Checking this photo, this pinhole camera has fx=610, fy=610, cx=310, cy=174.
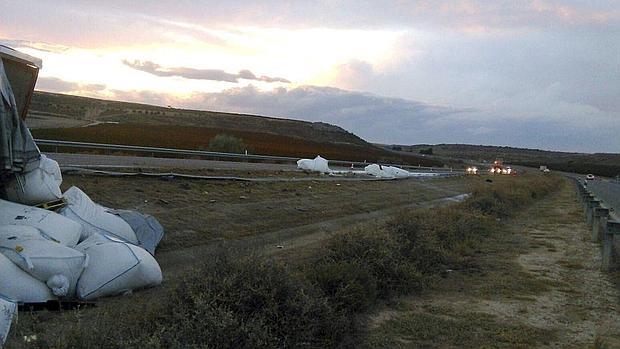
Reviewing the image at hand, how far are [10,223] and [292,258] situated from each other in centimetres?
440

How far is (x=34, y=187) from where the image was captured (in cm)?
845

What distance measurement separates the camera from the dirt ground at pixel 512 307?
21.0 ft

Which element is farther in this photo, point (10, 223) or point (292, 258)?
point (292, 258)

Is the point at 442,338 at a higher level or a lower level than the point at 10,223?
lower

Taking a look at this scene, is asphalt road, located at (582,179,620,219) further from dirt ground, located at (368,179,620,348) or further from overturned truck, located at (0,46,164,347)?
overturned truck, located at (0,46,164,347)

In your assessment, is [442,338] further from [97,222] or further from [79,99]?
[79,99]

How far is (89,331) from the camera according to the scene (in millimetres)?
4102

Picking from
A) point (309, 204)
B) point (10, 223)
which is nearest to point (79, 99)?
point (309, 204)

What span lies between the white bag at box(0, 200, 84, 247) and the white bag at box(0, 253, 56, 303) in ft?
2.87

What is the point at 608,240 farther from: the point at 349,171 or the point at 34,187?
the point at 349,171

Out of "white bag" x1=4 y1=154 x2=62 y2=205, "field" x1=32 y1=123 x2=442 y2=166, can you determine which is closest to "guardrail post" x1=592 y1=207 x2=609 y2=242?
"white bag" x1=4 y1=154 x2=62 y2=205

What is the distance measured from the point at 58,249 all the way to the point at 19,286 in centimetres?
64

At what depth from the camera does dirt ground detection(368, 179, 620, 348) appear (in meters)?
6.41

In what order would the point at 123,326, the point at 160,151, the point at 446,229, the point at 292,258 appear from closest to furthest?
the point at 123,326
the point at 292,258
the point at 446,229
the point at 160,151
